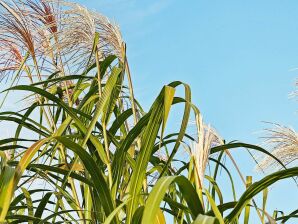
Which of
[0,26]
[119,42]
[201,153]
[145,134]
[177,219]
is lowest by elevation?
[177,219]

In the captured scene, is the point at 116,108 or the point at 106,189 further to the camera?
the point at 116,108

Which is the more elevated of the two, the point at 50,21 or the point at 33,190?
the point at 50,21

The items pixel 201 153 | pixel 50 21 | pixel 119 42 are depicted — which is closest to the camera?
pixel 201 153

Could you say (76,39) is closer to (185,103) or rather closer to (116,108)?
(116,108)

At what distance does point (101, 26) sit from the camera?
7.47 ft

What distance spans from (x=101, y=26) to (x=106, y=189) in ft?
2.52

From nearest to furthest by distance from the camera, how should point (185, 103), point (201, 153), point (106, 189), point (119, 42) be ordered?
point (201, 153) → point (106, 189) → point (185, 103) → point (119, 42)

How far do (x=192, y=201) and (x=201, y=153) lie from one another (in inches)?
6.1

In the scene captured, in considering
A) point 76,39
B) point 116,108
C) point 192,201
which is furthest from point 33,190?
point 192,201

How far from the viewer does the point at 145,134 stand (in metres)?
1.73

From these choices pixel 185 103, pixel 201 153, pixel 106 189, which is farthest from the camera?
pixel 185 103

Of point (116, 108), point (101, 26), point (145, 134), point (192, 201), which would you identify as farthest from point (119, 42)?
point (192, 201)

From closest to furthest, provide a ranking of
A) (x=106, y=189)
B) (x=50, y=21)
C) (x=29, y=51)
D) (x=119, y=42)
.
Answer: (x=106, y=189), (x=119, y=42), (x=29, y=51), (x=50, y=21)

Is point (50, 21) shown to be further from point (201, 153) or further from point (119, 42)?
point (201, 153)
